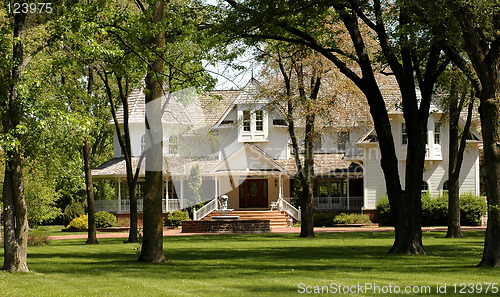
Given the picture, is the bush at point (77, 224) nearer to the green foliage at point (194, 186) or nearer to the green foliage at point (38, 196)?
the green foliage at point (38, 196)

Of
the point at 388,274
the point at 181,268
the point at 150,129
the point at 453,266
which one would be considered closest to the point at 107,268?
the point at 181,268

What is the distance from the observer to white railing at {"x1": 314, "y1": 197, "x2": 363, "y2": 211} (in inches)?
1780

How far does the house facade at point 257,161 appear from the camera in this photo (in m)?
42.8

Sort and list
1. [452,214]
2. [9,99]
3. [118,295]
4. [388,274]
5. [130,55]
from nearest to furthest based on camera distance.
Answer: [118,295] < [388,274] < [9,99] < [130,55] < [452,214]

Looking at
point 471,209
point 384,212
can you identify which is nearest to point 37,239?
point 384,212

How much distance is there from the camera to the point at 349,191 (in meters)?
47.2

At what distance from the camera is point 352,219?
135ft

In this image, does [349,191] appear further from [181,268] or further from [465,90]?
[181,268]

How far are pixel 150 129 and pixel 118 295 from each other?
274 inches

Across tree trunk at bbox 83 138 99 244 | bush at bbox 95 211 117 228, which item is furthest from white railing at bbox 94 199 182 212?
tree trunk at bbox 83 138 99 244

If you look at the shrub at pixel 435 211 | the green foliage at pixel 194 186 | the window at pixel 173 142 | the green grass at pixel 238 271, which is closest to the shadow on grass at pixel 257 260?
the green grass at pixel 238 271

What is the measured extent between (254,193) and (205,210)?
643 cm

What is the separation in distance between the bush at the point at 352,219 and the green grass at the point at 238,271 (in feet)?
60.2

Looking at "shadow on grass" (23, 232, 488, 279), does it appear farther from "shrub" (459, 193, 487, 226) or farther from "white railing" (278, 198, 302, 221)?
"white railing" (278, 198, 302, 221)
